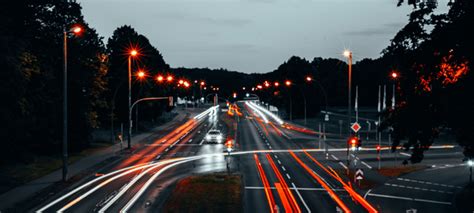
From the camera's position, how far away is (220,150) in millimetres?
54469

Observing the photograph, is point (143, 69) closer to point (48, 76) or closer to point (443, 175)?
point (48, 76)

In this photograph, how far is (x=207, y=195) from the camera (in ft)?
90.4

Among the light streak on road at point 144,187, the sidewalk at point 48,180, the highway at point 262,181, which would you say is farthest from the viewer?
the sidewalk at point 48,180

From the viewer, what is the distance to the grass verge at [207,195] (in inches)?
950

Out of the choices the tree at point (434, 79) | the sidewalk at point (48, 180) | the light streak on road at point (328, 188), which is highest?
the tree at point (434, 79)

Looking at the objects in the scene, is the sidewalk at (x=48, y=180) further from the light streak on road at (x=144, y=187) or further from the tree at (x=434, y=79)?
the tree at (x=434, y=79)

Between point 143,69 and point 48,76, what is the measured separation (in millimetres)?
42462


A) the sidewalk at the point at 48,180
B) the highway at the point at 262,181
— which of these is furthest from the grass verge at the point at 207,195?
the sidewalk at the point at 48,180

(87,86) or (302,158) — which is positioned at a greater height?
(87,86)

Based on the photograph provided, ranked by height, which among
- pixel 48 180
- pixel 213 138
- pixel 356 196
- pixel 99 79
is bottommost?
pixel 356 196

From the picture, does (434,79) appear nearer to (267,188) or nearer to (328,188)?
(328,188)

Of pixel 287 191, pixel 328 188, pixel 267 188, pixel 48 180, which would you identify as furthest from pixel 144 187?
pixel 328 188

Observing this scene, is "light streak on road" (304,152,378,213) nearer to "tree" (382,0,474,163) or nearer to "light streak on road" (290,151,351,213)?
"light streak on road" (290,151,351,213)

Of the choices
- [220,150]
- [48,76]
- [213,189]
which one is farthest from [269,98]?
[213,189]
